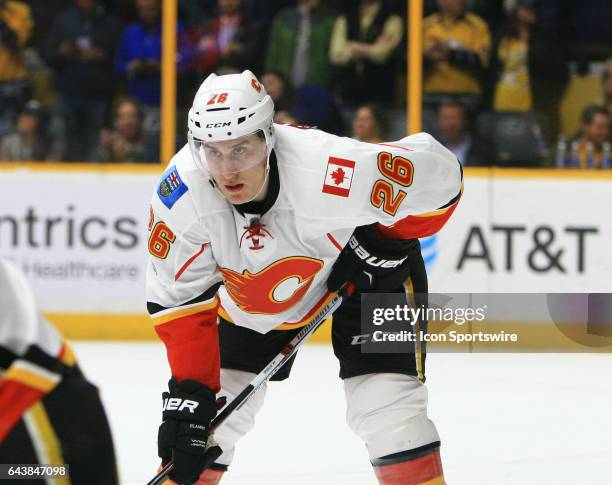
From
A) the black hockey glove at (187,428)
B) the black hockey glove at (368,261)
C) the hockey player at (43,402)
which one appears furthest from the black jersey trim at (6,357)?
the black hockey glove at (368,261)

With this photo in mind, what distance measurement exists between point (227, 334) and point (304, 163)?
22.5 inches

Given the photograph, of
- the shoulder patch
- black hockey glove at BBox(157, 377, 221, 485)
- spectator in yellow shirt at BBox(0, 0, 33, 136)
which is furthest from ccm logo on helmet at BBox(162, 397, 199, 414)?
spectator in yellow shirt at BBox(0, 0, 33, 136)

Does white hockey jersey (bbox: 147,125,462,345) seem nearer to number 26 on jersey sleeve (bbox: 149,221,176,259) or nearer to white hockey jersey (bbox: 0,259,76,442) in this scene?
number 26 on jersey sleeve (bbox: 149,221,176,259)

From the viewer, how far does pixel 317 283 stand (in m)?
3.06

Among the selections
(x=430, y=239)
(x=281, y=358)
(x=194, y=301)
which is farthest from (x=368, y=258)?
(x=430, y=239)

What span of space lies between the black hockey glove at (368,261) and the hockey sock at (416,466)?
0.45 metres

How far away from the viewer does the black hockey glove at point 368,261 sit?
3020 mm

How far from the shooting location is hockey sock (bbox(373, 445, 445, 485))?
2814mm

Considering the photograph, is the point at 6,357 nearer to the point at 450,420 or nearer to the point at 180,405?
the point at 180,405

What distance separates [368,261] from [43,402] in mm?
1642

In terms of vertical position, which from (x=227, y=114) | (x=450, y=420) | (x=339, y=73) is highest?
(x=339, y=73)

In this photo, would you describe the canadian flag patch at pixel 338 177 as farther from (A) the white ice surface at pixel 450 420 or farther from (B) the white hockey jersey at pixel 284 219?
(A) the white ice surface at pixel 450 420

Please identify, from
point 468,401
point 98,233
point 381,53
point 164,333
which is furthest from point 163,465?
point 381,53

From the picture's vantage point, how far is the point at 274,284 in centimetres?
293
